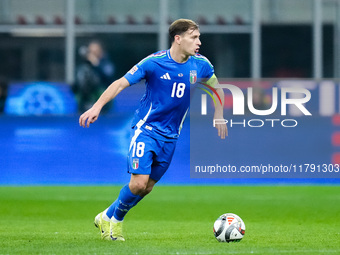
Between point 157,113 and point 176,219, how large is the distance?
9.93 feet

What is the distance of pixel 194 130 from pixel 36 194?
277 centimetres

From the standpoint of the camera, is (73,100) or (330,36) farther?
(330,36)

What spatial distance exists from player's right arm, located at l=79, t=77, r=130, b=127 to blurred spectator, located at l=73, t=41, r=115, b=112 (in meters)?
8.27

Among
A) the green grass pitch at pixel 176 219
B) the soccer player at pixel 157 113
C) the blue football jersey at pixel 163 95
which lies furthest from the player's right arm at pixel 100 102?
the green grass pitch at pixel 176 219

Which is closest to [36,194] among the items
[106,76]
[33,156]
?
[33,156]

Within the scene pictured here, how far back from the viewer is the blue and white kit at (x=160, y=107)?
845cm

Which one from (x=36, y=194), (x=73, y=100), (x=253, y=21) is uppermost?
(x=253, y=21)

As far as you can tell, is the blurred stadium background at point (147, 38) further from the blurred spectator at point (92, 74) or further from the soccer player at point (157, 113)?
the soccer player at point (157, 113)

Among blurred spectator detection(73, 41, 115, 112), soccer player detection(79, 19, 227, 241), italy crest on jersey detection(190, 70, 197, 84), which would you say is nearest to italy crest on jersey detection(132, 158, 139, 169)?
soccer player detection(79, 19, 227, 241)

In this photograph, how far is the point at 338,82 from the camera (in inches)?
634

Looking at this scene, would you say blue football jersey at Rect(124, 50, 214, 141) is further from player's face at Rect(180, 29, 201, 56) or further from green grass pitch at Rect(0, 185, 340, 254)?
green grass pitch at Rect(0, 185, 340, 254)

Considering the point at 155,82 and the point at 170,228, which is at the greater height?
the point at 155,82

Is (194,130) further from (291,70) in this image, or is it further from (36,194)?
(291,70)

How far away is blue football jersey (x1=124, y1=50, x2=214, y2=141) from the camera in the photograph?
27.9 ft
